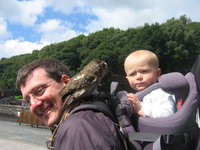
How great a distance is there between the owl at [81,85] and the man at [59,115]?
0.10 m

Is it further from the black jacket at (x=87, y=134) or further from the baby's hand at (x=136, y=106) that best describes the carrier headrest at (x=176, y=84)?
the black jacket at (x=87, y=134)

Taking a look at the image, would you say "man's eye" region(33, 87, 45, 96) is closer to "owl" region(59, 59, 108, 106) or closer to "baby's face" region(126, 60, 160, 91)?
"owl" region(59, 59, 108, 106)

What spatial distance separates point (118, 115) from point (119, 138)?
0.26 meters

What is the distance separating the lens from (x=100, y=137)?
6.02 ft

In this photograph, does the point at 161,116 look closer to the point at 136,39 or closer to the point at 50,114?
the point at 50,114

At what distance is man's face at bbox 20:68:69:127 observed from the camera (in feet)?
8.05

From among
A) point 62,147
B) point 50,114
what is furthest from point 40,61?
point 62,147

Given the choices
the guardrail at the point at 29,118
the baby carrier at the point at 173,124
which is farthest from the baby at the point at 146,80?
the guardrail at the point at 29,118

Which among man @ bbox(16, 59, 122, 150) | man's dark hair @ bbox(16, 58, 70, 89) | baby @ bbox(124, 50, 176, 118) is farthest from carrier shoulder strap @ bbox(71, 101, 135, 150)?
man's dark hair @ bbox(16, 58, 70, 89)

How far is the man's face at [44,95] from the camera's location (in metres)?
2.45

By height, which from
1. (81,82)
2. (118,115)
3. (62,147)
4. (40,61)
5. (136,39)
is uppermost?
(136,39)

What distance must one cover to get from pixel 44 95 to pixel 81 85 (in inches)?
14.0

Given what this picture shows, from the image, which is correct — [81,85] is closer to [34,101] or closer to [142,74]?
[34,101]

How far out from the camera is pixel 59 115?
245 centimetres
